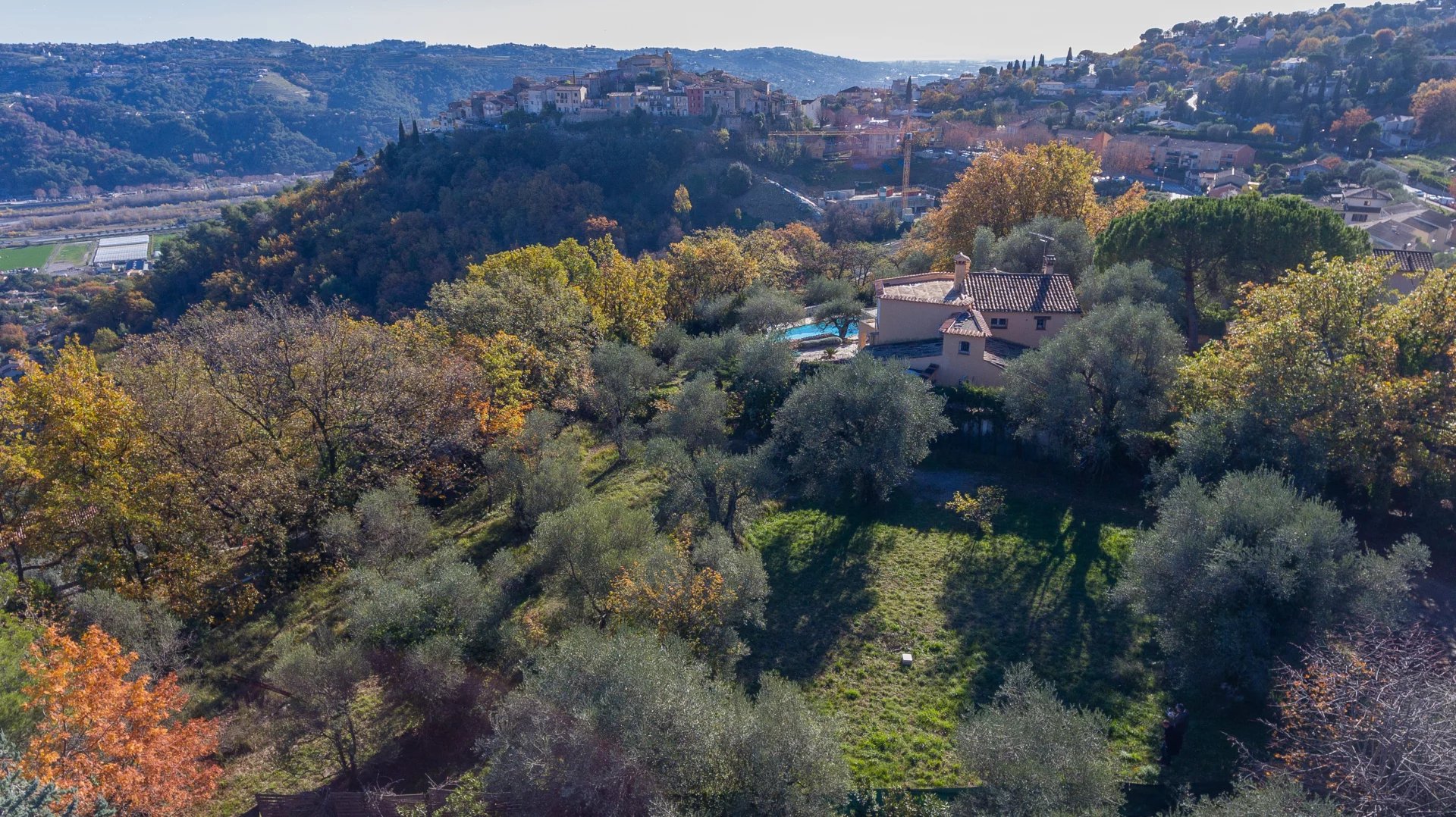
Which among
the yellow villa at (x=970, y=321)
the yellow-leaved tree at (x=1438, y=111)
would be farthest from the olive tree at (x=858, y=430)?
the yellow-leaved tree at (x=1438, y=111)

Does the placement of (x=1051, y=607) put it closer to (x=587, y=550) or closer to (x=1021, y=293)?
(x=587, y=550)

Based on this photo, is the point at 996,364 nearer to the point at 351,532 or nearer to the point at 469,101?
the point at 351,532

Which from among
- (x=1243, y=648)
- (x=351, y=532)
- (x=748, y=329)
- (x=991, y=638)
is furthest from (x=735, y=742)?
(x=748, y=329)

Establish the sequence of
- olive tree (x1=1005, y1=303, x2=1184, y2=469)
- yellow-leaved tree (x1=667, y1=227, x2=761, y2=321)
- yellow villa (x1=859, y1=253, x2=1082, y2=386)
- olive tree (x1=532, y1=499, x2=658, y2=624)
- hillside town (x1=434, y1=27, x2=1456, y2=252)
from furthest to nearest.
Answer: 1. hillside town (x1=434, y1=27, x2=1456, y2=252)
2. yellow-leaved tree (x1=667, y1=227, x2=761, y2=321)
3. yellow villa (x1=859, y1=253, x2=1082, y2=386)
4. olive tree (x1=1005, y1=303, x2=1184, y2=469)
5. olive tree (x1=532, y1=499, x2=658, y2=624)

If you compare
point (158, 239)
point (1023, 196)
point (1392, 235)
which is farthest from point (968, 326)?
point (158, 239)

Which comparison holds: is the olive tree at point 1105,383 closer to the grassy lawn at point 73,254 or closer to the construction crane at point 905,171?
the construction crane at point 905,171

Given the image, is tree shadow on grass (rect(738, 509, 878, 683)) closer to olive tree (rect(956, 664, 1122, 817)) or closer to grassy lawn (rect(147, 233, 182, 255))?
olive tree (rect(956, 664, 1122, 817))

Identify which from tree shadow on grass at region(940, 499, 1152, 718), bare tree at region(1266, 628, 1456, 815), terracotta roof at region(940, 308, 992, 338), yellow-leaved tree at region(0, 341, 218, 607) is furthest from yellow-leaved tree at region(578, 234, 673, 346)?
bare tree at region(1266, 628, 1456, 815)
